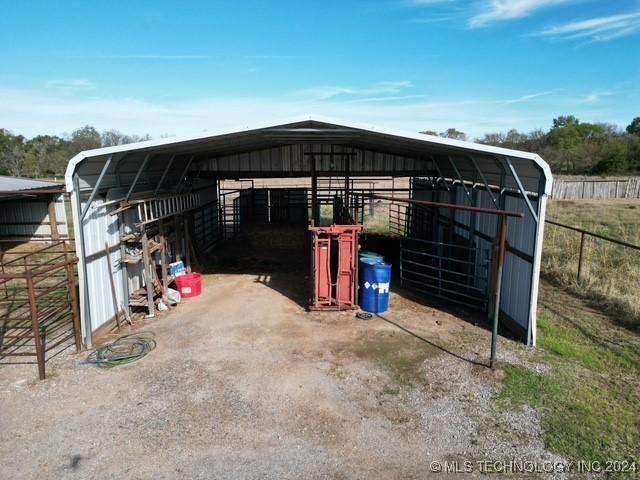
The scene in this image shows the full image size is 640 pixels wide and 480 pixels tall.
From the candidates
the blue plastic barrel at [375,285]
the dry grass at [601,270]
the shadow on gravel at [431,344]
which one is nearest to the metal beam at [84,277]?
the blue plastic barrel at [375,285]

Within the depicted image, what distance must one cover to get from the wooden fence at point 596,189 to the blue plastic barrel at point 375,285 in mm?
26048

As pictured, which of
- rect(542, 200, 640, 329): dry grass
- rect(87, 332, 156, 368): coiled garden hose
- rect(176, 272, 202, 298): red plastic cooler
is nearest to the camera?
rect(87, 332, 156, 368): coiled garden hose

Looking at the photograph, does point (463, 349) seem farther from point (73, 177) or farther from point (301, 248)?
point (301, 248)

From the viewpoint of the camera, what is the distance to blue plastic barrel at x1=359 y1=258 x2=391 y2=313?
837 cm

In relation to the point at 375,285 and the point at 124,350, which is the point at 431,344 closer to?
the point at 375,285

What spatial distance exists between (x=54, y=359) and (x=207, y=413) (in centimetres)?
292

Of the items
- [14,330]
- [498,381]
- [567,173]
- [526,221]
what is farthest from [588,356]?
[567,173]

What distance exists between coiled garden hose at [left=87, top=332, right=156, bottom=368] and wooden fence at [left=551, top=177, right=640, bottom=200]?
97.2 ft

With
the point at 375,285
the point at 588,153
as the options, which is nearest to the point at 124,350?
the point at 375,285

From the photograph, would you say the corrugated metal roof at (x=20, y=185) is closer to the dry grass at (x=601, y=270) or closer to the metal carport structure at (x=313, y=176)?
the metal carport structure at (x=313, y=176)

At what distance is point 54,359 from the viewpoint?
643 centimetres

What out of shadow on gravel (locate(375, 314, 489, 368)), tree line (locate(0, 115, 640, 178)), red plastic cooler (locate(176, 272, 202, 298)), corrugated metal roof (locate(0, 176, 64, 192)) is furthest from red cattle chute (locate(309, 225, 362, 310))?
tree line (locate(0, 115, 640, 178))

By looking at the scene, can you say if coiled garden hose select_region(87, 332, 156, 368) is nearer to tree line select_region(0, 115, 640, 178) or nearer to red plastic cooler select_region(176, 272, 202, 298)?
red plastic cooler select_region(176, 272, 202, 298)

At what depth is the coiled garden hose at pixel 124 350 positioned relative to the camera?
635 centimetres
